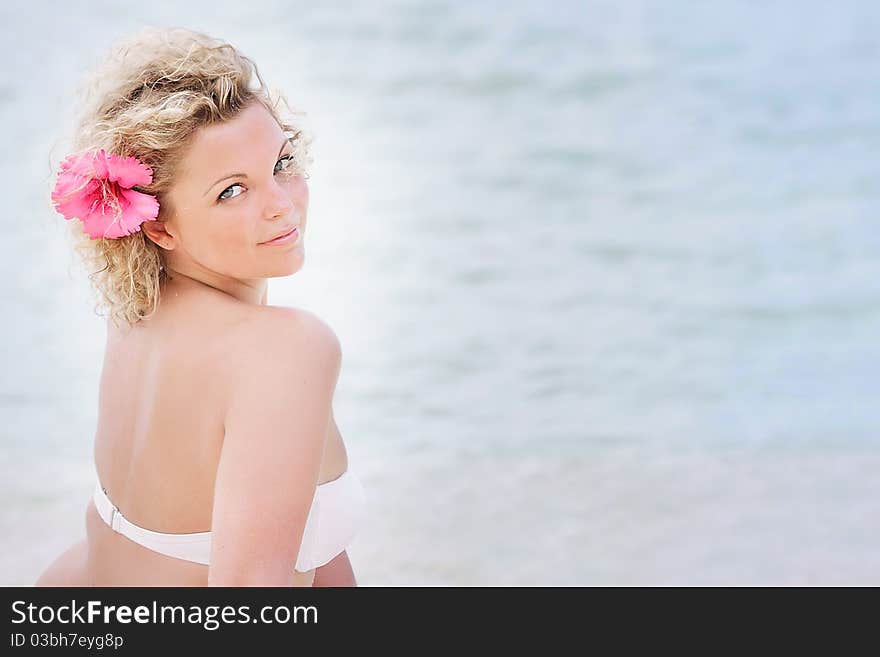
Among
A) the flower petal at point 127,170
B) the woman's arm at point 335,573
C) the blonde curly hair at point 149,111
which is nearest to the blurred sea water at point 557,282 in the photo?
the blonde curly hair at point 149,111

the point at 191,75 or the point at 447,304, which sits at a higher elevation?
the point at 447,304

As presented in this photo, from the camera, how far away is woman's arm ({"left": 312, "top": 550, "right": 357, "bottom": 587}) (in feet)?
5.54

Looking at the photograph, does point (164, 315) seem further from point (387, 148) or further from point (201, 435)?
point (387, 148)

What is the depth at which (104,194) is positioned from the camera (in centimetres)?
139

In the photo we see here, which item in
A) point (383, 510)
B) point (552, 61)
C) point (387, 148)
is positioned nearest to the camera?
point (383, 510)

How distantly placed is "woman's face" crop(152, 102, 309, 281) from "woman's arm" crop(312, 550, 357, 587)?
0.47 metres

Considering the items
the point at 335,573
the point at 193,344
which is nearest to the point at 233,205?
the point at 193,344

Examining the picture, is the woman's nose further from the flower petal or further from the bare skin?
the flower petal

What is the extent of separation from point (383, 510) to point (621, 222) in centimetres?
436

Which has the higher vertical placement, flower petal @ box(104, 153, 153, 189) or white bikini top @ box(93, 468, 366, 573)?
flower petal @ box(104, 153, 153, 189)

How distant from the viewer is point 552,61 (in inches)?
361

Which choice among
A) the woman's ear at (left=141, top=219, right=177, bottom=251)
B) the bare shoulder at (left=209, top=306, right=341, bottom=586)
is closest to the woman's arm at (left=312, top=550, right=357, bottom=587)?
the bare shoulder at (left=209, top=306, right=341, bottom=586)

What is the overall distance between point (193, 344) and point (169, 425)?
9cm

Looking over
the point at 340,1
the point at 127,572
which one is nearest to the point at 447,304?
the point at 340,1
